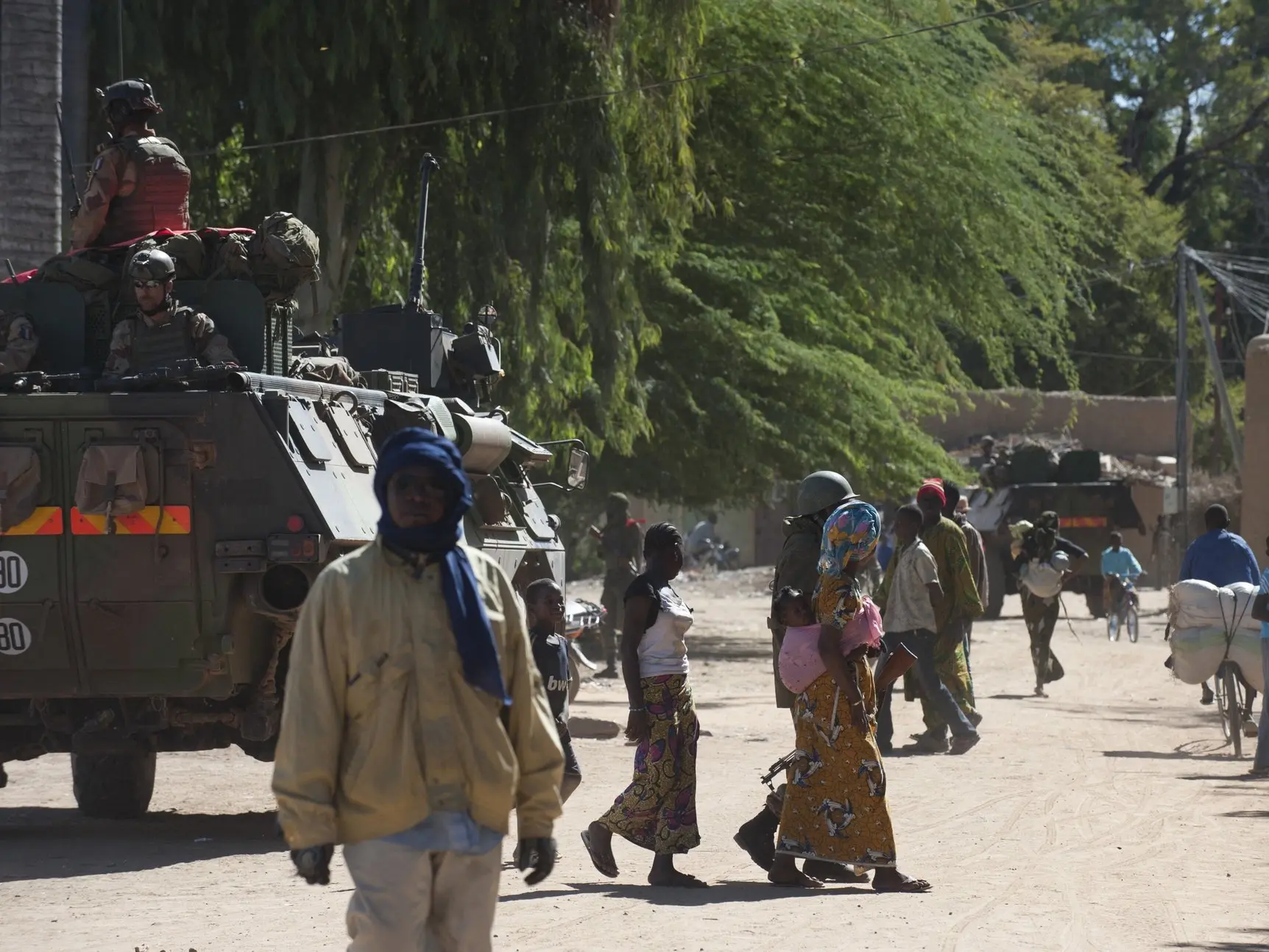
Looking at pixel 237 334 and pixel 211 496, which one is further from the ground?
pixel 237 334

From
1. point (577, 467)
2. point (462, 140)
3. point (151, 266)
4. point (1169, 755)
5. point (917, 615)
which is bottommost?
point (1169, 755)

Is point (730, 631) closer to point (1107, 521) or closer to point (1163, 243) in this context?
point (1107, 521)

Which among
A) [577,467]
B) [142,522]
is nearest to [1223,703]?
[577,467]

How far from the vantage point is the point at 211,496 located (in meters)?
8.84

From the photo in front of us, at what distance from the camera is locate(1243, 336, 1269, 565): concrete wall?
19.5m

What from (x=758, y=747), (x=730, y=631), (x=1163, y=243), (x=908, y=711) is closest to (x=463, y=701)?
(x=758, y=747)

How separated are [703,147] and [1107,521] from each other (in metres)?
11.2

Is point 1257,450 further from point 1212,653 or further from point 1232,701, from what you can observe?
point 1212,653

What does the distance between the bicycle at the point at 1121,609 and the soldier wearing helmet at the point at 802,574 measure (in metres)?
17.2

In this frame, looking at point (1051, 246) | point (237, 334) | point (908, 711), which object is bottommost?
point (908, 711)

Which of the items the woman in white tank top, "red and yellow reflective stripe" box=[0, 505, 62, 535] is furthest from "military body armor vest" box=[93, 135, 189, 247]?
the woman in white tank top

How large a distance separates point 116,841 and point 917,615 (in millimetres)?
5655

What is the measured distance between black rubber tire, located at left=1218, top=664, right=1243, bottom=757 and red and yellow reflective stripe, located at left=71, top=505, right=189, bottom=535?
7.47m

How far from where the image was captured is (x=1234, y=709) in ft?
43.7
